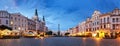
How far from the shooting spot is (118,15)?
8825cm

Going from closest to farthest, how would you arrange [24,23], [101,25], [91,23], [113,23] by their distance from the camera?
[113,23]
[101,25]
[91,23]
[24,23]

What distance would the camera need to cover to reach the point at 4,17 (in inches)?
4156

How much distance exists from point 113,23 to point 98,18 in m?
12.3

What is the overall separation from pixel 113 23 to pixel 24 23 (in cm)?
5381

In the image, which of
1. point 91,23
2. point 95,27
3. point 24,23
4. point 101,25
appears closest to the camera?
point 101,25

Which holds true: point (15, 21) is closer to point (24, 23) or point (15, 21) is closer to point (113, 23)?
point (24, 23)

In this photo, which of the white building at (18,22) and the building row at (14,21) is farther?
the white building at (18,22)

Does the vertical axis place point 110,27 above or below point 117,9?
→ below

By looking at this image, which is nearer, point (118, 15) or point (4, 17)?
point (118, 15)

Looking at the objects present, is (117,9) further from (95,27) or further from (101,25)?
(95,27)

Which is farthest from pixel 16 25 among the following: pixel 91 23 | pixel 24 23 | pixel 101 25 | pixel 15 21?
pixel 101 25

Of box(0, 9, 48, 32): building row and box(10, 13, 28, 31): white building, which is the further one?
box(10, 13, 28, 31): white building

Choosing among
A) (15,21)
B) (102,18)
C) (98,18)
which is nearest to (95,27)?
(98,18)

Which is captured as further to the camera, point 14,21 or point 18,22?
point 18,22
